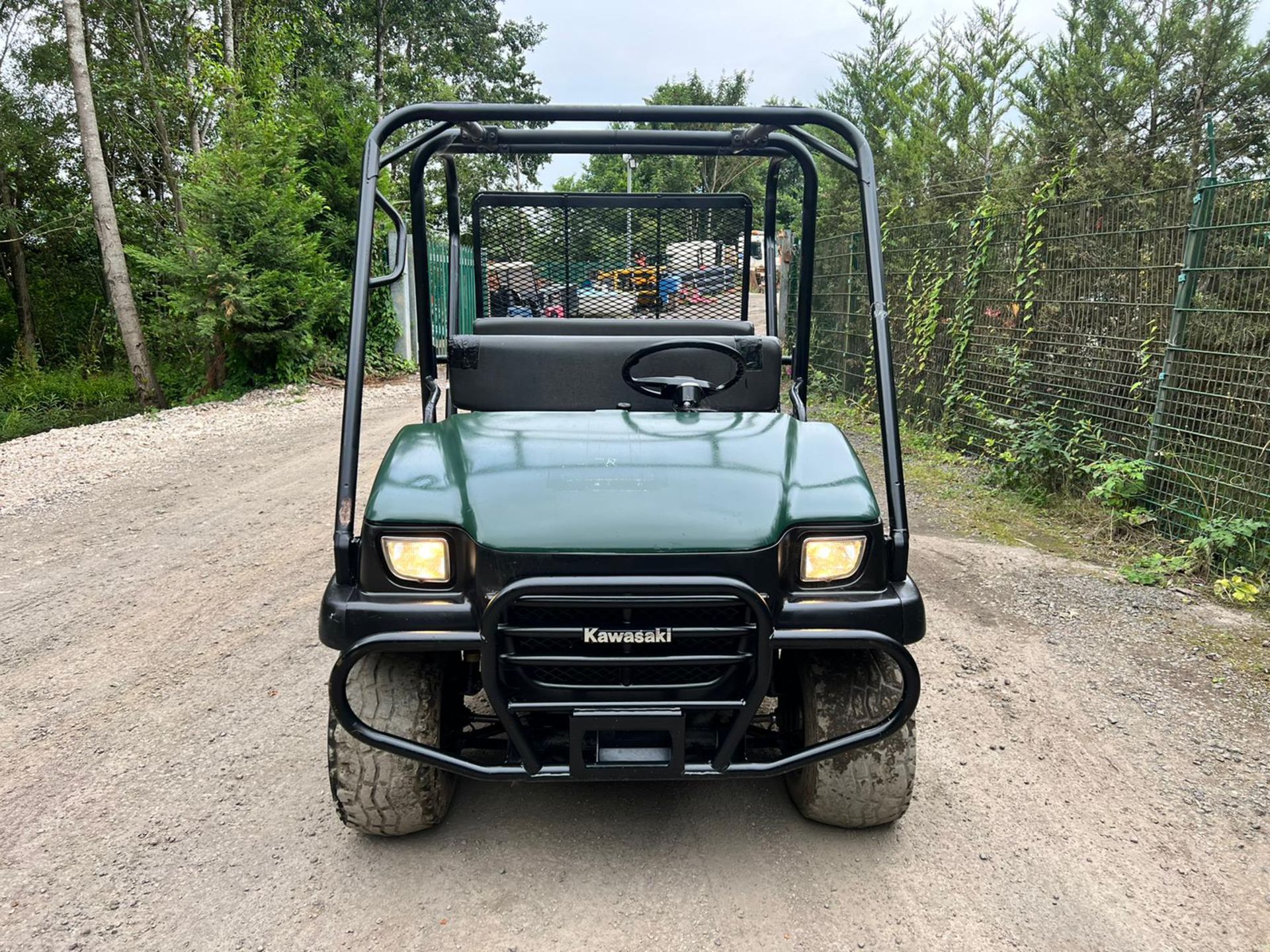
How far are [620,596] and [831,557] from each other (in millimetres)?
538

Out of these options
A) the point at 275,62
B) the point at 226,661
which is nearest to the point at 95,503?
the point at 226,661

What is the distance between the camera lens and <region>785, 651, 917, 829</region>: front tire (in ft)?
7.64

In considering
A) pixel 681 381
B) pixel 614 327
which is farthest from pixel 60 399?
pixel 681 381

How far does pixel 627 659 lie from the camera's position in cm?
215

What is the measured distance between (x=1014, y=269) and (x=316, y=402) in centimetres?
789

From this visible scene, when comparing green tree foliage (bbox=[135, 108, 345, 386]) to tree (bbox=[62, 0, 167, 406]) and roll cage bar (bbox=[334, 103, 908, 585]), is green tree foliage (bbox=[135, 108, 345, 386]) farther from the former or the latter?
roll cage bar (bbox=[334, 103, 908, 585])

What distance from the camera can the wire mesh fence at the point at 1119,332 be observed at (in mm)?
4609

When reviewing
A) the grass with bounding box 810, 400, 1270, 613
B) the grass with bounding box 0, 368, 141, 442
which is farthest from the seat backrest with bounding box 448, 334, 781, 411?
the grass with bounding box 0, 368, 141, 442

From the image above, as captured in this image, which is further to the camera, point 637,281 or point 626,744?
point 637,281

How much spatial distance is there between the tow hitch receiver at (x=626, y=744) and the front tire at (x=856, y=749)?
41 cm

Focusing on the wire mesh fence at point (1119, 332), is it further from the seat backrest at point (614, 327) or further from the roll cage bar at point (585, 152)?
the seat backrest at point (614, 327)

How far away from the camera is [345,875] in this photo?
235cm

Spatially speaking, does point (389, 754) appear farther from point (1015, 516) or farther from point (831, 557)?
point (1015, 516)

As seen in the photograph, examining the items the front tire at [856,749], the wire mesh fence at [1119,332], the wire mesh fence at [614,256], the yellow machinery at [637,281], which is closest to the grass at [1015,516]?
the wire mesh fence at [1119,332]
